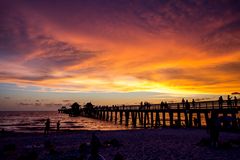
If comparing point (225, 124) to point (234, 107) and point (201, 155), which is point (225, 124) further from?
point (201, 155)

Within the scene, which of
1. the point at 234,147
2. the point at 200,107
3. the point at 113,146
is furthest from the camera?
the point at 200,107

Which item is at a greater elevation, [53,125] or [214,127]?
[214,127]

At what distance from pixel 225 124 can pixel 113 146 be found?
48.6 feet

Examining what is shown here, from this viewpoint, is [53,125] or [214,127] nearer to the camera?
[214,127]

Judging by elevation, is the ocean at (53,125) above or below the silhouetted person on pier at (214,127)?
below

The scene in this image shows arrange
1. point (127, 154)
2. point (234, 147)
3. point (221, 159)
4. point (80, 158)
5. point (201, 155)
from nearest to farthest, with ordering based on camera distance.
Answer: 1. point (80, 158)
2. point (221, 159)
3. point (201, 155)
4. point (127, 154)
5. point (234, 147)

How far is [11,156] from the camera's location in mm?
13938

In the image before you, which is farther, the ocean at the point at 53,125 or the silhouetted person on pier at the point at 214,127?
the ocean at the point at 53,125

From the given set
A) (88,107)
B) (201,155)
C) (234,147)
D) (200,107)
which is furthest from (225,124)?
(88,107)

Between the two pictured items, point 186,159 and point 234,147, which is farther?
point 234,147

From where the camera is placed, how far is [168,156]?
40.8ft

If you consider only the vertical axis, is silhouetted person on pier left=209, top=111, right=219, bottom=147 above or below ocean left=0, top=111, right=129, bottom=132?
above

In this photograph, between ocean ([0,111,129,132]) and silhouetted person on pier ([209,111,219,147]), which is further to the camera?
ocean ([0,111,129,132])

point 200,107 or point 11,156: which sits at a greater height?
point 200,107
